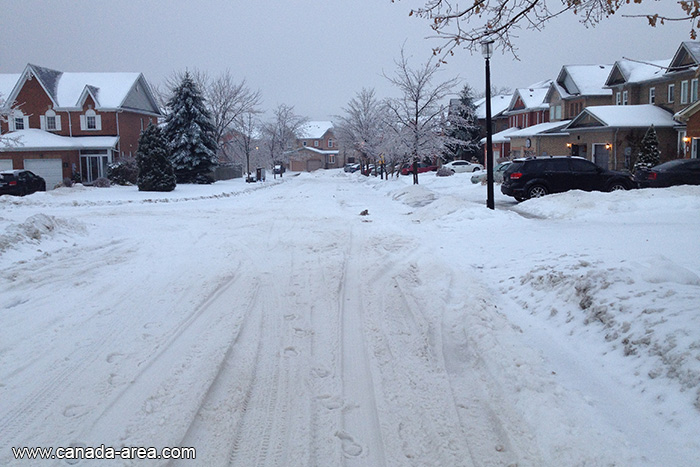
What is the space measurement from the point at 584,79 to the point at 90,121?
42.5 m

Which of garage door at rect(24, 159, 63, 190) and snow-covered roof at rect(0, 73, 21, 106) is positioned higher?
snow-covered roof at rect(0, 73, 21, 106)

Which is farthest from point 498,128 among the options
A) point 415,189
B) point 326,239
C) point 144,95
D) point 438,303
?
point 438,303

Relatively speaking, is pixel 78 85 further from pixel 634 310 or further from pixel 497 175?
pixel 634 310

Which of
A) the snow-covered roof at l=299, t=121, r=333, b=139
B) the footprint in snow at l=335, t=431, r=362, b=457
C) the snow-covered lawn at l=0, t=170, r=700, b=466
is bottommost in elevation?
the footprint in snow at l=335, t=431, r=362, b=457

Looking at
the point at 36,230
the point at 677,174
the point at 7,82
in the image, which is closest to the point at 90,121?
the point at 7,82

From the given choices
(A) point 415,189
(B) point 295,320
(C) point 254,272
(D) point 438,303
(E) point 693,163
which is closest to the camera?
(B) point 295,320

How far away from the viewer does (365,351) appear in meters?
6.05

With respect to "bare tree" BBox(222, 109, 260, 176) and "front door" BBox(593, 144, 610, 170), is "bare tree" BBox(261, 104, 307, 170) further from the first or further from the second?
"front door" BBox(593, 144, 610, 170)

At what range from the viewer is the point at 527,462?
386 centimetres

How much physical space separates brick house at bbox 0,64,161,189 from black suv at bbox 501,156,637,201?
116ft

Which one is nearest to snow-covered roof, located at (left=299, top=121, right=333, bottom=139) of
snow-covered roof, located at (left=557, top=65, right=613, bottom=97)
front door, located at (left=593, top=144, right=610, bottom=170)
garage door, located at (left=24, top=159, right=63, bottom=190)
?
snow-covered roof, located at (left=557, top=65, right=613, bottom=97)

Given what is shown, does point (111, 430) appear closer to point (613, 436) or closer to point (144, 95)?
point (613, 436)

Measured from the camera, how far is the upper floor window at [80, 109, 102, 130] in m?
47.5

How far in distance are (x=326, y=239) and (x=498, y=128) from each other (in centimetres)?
5933
